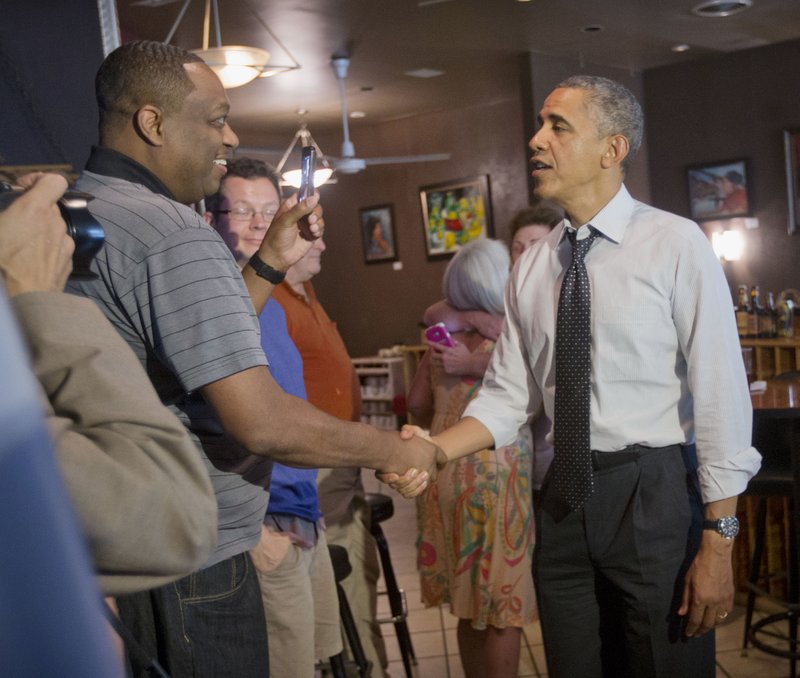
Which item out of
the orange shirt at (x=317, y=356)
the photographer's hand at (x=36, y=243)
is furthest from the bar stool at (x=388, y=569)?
the photographer's hand at (x=36, y=243)

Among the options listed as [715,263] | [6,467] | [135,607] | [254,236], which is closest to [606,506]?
[715,263]

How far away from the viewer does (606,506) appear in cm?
185

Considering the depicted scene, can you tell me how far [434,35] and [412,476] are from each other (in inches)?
245

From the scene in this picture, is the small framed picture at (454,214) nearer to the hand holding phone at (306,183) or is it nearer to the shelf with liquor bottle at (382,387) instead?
the shelf with liquor bottle at (382,387)

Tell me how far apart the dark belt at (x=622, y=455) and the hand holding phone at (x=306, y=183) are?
2.53 feet

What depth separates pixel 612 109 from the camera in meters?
1.95

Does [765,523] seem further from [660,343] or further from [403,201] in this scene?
[403,201]

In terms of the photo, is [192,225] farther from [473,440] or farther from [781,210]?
[781,210]

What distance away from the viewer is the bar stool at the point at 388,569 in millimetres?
3125

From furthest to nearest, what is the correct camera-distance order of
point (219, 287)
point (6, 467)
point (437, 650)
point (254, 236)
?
point (437, 650)
point (254, 236)
point (219, 287)
point (6, 467)

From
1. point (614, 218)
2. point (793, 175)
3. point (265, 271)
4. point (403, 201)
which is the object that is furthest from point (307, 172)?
point (403, 201)

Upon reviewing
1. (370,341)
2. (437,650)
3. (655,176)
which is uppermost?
(655,176)

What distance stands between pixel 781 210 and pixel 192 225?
8.66 m

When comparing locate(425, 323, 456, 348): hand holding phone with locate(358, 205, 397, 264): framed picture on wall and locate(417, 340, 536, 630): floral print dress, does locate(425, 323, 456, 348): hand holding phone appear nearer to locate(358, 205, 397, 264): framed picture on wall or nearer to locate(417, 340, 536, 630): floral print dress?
locate(417, 340, 536, 630): floral print dress
